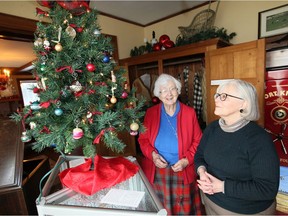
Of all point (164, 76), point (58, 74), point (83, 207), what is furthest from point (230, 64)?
point (83, 207)

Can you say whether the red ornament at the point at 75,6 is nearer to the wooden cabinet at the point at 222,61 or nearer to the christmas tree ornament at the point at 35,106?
the christmas tree ornament at the point at 35,106

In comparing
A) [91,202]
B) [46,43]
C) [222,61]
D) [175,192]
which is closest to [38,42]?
[46,43]

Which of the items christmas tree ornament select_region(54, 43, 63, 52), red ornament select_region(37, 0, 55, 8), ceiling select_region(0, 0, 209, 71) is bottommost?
christmas tree ornament select_region(54, 43, 63, 52)

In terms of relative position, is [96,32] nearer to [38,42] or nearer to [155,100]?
[38,42]

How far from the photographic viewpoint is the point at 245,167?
85cm

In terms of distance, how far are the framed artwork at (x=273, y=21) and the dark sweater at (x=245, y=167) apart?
1652mm

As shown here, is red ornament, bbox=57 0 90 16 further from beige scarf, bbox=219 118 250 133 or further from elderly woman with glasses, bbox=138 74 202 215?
beige scarf, bbox=219 118 250 133

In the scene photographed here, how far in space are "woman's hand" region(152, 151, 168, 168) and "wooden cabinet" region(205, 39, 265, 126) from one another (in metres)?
0.90

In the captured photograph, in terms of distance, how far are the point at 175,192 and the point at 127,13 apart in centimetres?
239

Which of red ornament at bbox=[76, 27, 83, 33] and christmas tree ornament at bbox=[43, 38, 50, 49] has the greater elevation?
red ornament at bbox=[76, 27, 83, 33]

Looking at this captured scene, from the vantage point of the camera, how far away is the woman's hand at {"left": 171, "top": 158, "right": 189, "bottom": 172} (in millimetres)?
1235

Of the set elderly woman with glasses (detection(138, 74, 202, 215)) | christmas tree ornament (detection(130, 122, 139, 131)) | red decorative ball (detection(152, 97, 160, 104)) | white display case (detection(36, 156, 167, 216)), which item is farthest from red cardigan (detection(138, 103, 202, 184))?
red decorative ball (detection(152, 97, 160, 104))

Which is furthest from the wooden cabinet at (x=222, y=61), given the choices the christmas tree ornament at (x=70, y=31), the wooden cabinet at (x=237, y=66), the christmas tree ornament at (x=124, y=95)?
the christmas tree ornament at (x=70, y=31)

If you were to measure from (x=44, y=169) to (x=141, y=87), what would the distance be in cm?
167
